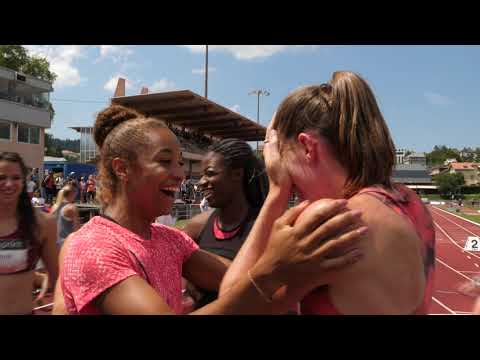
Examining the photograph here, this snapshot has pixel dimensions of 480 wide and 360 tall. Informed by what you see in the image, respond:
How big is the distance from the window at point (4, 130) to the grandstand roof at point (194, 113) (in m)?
11.6

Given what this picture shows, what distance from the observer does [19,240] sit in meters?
2.72

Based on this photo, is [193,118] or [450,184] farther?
[450,184]

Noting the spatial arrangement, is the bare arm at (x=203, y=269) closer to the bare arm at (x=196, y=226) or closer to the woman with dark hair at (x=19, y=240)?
the bare arm at (x=196, y=226)

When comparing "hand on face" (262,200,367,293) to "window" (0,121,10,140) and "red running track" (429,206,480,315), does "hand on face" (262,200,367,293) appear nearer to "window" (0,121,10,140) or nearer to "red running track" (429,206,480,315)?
"red running track" (429,206,480,315)

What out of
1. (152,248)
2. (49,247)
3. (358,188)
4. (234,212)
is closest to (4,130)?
(49,247)

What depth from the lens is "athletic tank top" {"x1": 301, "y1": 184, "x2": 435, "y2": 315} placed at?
2.74 ft

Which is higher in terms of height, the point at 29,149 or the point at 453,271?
the point at 29,149

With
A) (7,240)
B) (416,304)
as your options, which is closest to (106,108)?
(416,304)

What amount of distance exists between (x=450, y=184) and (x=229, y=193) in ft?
249

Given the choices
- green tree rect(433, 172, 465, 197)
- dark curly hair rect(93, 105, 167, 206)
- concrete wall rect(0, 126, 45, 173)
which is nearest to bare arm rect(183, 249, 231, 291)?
dark curly hair rect(93, 105, 167, 206)

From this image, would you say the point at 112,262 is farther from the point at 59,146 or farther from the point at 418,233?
the point at 59,146

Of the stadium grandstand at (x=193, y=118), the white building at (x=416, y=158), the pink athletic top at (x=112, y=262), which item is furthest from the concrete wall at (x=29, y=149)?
the white building at (x=416, y=158)

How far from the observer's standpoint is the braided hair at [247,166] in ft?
9.12

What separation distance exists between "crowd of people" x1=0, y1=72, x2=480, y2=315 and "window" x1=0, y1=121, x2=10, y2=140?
94.8ft
